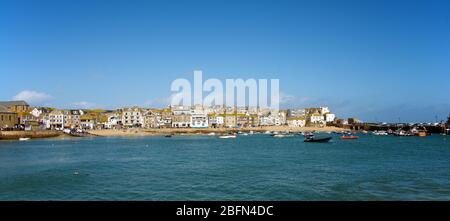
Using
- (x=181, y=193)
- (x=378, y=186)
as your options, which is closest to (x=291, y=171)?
(x=378, y=186)

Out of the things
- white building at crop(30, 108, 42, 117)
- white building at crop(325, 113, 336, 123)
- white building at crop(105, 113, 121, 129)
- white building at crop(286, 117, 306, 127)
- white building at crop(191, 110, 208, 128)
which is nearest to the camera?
white building at crop(30, 108, 42, 117)

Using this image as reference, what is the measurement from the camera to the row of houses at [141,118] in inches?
3860

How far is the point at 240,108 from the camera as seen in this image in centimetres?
17300

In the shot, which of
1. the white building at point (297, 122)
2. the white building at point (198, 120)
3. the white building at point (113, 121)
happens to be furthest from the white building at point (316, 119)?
the white building at point (113, 121)

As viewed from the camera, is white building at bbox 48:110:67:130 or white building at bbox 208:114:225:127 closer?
white building at bbox 48:110:67:130

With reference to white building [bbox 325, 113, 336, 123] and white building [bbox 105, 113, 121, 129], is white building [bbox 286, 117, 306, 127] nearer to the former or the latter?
white building [bbox 325, 113, 336, 123]

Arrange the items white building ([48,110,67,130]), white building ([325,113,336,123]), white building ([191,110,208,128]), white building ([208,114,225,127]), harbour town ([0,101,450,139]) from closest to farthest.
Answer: harbour town ([0,101,450,139]) → white building ([48,110,67,130]) → white building ([191,110,208,128]) → white building ([208,114,225,127]) → white building ([325,113,336,123])

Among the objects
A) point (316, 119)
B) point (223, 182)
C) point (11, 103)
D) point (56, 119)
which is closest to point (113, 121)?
point (56, 119)

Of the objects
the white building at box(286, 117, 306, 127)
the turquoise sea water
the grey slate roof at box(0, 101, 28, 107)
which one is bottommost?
the turquoise sea water

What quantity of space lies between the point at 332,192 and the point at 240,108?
513 feet

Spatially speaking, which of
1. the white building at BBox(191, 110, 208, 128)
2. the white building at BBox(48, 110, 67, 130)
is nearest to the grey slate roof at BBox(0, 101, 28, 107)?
the white building at BBox(48, 110, 67, 130)

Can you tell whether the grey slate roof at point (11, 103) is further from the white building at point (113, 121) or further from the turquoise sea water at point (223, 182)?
the turquoise sea water at point (223, 182)

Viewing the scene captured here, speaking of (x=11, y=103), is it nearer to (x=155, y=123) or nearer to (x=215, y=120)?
(x=155, y=123)

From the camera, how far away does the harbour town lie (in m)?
87.2
